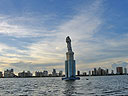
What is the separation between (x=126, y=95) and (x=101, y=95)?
8.74 m

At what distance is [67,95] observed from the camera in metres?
76.5

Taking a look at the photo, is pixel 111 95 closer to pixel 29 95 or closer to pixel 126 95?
pixel 126 95

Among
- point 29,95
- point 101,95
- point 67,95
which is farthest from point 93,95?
point 29,95

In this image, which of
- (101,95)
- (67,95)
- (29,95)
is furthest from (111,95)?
(29,95)

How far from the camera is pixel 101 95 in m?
72.6

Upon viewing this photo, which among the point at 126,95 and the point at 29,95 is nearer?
the point at 126,95

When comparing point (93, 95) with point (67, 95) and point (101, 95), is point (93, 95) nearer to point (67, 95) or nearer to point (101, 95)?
point (101, 95)

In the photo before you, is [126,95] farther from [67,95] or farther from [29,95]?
[29,95]

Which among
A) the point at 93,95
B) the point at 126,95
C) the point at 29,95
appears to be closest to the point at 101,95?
the point at 93,95

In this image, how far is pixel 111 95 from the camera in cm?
7275

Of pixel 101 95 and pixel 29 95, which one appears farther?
pixel 29 95

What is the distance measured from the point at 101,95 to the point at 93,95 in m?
2.88

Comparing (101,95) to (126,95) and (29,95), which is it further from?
(29,95)

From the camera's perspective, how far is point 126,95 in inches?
2795
